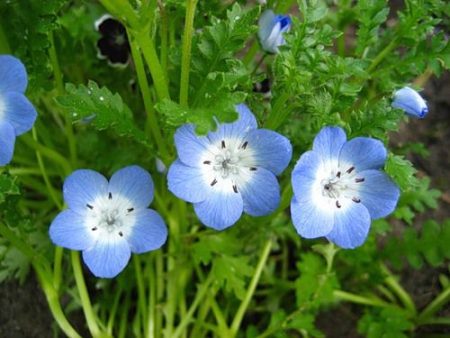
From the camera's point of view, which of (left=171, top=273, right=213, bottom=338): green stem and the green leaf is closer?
the green leaf

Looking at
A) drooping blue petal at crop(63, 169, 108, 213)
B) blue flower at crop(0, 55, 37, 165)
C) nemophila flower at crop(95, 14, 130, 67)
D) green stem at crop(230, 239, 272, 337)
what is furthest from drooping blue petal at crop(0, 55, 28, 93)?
green stem at crop(230, 239, 272, 337)

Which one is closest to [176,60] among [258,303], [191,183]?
[191,183]

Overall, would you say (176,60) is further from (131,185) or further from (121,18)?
(131,185)

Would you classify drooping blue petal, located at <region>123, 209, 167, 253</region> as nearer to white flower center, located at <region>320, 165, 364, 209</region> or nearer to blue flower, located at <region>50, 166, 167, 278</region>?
blue flower, located at <region>50, 166, 167, 278</region>

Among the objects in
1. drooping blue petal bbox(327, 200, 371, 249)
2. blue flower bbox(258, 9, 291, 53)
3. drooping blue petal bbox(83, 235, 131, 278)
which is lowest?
drooping blue petal bbox(83, 235, 131, 278)

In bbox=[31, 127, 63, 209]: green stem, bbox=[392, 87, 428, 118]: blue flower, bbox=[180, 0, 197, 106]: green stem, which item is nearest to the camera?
bbox=[180, 0, 197, 106]: green stem

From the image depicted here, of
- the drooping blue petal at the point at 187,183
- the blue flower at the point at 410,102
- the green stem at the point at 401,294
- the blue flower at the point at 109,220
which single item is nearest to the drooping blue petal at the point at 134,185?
the blue flower at the point at 109,220

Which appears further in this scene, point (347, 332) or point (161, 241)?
point (347, 332)

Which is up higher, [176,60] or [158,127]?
[176,60]
